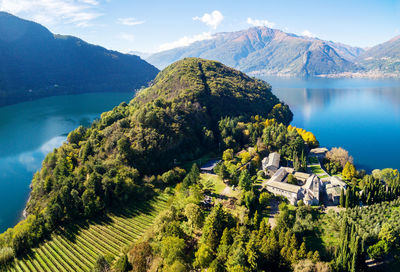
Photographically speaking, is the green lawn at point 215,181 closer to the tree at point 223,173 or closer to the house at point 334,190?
the tree at point 223,173

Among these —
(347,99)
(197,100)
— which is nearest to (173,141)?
(197,100)

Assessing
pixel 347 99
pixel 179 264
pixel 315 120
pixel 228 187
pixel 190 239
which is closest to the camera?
pixel 179 264

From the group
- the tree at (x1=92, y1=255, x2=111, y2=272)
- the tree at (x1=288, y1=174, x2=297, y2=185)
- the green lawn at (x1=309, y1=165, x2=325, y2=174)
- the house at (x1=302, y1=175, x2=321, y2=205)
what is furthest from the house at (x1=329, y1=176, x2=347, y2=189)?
the tree at (x1=92, y1=255, x2=111, y2=272)

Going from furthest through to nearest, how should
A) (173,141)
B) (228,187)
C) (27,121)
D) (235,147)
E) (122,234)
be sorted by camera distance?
1. (27,121)
2. (235,147)
3. (173,141)
4. (228,187)
5. (122,234)

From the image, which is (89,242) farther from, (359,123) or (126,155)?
(359,123)

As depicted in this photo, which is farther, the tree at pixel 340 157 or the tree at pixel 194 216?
the tree at pixel 340 157

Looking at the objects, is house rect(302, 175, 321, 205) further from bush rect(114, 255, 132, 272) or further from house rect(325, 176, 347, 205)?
bush rect(114, 255, 132, 272)

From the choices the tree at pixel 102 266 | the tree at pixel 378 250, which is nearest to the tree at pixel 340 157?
the tree at pixel 378 250

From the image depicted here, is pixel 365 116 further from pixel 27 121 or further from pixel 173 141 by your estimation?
pixel 27 121
